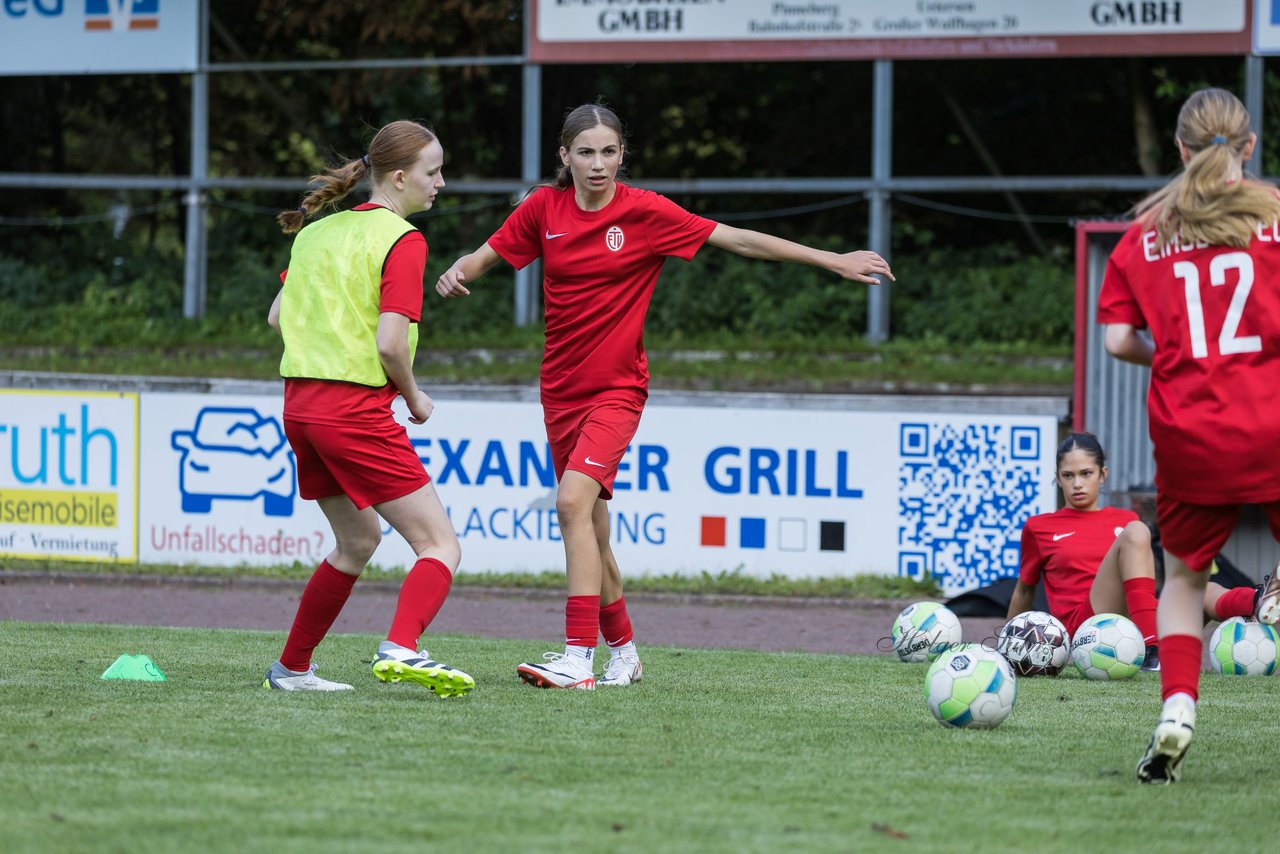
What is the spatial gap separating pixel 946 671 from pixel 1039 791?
1.22 meters

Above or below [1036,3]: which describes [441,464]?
below

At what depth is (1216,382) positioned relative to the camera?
474 cm

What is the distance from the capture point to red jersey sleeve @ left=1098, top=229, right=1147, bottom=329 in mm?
4961

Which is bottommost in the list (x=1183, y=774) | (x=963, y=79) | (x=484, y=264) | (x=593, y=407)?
(x=1183, y=774)

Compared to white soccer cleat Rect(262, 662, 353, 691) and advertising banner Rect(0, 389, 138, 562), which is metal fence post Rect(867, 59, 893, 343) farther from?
white soccer cleat Rect(262, 662, 353, 691)

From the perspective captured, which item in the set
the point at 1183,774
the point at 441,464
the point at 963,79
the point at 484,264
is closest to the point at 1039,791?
the point at 1183,774

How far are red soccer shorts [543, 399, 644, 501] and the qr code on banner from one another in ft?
20.0

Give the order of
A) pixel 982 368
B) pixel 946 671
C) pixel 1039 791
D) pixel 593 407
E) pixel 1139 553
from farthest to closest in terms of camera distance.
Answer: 1. pixel 982 368
2. pixel 1139 553
3. pixel 593 407
4. pixel 946 671
5. pixel 1039 791

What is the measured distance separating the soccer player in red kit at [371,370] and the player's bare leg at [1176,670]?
2.24 metres

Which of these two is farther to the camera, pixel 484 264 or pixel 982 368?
pixel 982 368

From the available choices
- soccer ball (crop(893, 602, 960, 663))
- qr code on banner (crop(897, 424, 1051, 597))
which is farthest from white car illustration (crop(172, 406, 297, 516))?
soccer ball (crop(893, 602, 960, 663))

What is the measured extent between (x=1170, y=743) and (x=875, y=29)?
1306cm

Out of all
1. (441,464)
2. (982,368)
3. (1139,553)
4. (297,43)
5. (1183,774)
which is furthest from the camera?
(297,43)

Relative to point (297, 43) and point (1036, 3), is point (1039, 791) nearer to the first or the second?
point (1036, 3)
